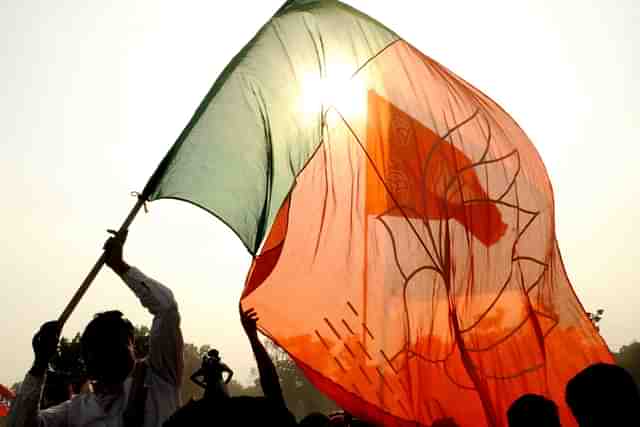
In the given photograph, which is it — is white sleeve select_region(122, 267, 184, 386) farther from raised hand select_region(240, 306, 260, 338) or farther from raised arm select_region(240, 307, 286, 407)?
raised hand select_region(240, 306, 260, 338)

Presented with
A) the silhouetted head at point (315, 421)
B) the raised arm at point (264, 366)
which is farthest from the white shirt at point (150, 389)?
the silhouetted head at point (315, 421)

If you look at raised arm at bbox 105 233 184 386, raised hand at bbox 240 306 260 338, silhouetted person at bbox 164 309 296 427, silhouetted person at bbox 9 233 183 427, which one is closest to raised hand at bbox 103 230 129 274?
raised arm at bbox 105 233 184 386

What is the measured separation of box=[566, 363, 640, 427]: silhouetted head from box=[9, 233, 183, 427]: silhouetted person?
6.70 feet

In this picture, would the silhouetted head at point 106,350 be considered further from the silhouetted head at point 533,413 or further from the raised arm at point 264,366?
the silhouetted head at point 533,413

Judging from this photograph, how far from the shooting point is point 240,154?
4.65 m

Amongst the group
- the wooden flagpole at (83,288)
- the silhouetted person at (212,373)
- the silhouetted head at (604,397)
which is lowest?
the silhouetted head at (604,397)

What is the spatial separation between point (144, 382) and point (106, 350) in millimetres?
290

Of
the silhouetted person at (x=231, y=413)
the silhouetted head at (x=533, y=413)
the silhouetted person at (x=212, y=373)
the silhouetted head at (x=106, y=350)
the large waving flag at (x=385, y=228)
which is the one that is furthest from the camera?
the large waving flag at (x=385, y=228)

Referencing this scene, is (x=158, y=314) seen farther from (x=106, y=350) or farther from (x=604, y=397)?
(x=604, y=397)

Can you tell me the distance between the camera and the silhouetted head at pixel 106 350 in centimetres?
334

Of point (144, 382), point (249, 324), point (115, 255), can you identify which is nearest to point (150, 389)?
point (144, 382)

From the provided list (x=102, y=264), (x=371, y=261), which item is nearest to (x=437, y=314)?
(x=371, y=261)

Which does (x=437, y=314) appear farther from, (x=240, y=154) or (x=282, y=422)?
(x=282, y=422)

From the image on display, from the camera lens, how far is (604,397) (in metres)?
2.89
